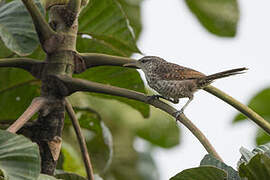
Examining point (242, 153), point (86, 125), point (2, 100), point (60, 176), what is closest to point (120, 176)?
point (86, 125)

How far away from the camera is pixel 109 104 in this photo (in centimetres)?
383

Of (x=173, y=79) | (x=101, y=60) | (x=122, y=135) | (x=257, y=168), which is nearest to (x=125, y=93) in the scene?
(x=101, y=60)

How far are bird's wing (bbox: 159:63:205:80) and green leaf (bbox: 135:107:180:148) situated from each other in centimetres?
59

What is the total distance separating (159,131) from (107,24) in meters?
1.48

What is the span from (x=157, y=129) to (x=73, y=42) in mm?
1746

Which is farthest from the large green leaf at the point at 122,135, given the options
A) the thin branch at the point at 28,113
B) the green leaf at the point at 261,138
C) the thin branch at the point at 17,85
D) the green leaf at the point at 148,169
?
the thin branch at the point at 28,113

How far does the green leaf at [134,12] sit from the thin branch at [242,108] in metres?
1.38

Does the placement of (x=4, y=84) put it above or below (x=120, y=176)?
above

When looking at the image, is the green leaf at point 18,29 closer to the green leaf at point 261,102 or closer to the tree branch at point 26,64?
the tree branch at point 26,64

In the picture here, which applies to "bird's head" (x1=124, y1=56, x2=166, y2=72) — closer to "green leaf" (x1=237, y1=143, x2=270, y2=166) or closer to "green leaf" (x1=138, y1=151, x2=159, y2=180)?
"green leaf" (x1=138, y1=151, x2=159, y2=180)

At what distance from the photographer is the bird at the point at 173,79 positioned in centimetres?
306

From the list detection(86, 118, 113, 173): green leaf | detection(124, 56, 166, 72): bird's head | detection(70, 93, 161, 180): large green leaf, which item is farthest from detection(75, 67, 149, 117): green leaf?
detection(70, 93, 161, 180): large green leaf

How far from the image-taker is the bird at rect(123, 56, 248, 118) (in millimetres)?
3061

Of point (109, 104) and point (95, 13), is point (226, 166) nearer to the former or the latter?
point (95, 13)
